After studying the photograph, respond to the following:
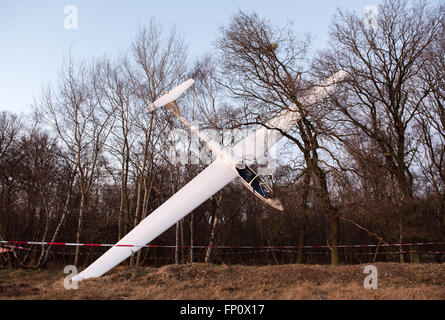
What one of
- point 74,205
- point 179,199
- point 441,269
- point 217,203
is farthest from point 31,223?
point 441,269

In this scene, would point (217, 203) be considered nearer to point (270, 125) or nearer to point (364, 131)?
point (270, 125)

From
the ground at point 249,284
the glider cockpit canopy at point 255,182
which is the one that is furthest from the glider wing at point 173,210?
the ground at point 249,284

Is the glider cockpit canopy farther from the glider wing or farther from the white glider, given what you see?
the glider wing

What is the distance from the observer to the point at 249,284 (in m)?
7.59

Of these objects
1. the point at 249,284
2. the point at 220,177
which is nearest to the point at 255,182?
the point at 220,177

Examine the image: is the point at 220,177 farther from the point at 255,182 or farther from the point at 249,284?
the point at 249,284

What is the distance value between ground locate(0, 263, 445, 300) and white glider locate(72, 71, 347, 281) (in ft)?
5.00

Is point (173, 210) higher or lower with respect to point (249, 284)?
higher

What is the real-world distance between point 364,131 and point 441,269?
16.7 feet

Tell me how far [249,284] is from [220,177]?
15.0ft

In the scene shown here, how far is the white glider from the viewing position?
10664 mm

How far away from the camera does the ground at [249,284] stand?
6.34 metres

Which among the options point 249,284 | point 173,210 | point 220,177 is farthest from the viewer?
point 220,177
